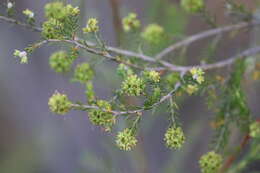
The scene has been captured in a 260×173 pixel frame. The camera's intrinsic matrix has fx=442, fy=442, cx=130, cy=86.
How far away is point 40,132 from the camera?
10.6 feet

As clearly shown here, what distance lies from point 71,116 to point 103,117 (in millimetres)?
1968

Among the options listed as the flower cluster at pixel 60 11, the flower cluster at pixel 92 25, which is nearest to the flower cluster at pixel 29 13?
the flower cluster at pixel 60 11

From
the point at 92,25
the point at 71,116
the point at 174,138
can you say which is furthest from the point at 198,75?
the point at 71,116

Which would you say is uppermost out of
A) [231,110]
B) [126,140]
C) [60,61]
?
[231,110]

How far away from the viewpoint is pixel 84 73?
1.51 m

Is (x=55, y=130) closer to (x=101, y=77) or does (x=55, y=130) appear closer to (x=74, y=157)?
(x=74, y=157)

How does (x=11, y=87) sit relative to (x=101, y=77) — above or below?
above

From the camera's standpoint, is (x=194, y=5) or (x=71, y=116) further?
(x=71, y=116)

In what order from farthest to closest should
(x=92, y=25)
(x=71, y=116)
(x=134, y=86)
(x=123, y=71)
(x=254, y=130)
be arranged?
(x=71, y=116), (x=254, y=130), (x=123, y=71), (x=92, y=25), (x=134, y=86)

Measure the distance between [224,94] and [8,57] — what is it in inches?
85.8

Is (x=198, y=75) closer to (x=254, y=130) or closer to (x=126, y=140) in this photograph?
(x=126, y=140)

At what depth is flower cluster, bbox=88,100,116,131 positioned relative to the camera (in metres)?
1.22

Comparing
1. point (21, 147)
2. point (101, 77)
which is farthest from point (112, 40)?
point (21, 147)

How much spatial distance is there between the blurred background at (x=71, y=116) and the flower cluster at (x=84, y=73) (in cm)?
76
